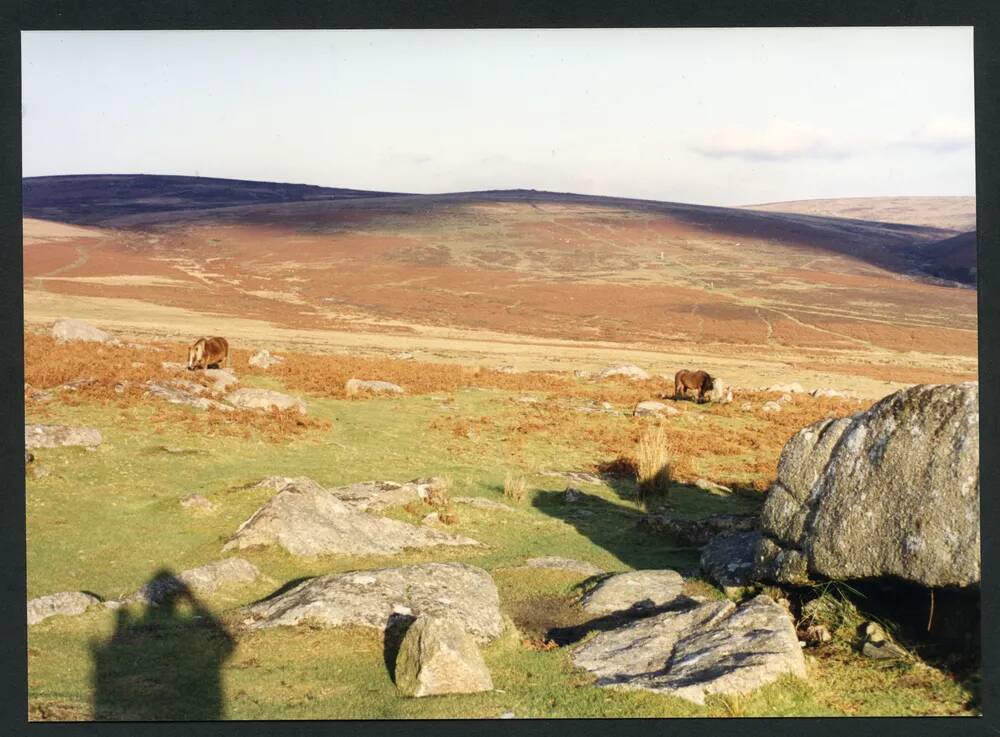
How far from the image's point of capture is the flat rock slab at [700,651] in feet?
32.9

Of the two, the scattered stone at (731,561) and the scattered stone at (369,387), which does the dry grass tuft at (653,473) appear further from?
the scattered stone at (369,387)

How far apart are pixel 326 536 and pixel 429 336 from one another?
49.9 meters

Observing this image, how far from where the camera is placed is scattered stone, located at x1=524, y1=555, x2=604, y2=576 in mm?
15195

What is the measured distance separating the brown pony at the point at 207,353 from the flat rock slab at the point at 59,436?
894 cm

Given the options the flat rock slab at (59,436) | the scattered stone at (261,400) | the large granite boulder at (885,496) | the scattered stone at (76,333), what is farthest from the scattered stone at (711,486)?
the scattered stone at (76,333)

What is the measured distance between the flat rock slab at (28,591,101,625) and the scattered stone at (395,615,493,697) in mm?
4875

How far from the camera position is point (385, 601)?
12273 mm

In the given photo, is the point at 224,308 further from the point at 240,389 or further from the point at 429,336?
the point at 240,389

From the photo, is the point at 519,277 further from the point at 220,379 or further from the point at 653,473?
the point at 653,473

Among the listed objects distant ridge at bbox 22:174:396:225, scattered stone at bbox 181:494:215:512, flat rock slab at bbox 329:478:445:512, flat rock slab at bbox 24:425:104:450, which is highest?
distant ridge at bbox 22:174:396:225

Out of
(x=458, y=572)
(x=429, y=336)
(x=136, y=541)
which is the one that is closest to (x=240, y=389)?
(x=136, y=541)

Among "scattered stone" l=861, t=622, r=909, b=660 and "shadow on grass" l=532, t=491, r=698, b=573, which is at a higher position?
"scattered stone" l=861, t=622, r=909, b=660

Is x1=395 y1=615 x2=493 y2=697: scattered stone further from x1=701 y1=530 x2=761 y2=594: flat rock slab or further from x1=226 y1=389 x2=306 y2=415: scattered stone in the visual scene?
x1=226 y1=389 x2=306 y2=415: scattered stone

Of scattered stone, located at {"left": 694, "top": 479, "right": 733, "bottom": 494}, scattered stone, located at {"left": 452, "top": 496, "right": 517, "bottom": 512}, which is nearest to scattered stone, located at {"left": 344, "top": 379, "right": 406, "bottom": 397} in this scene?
scattered stone, located at {"left": 452, "top": 496, "right": 517, "bottom": 512}
